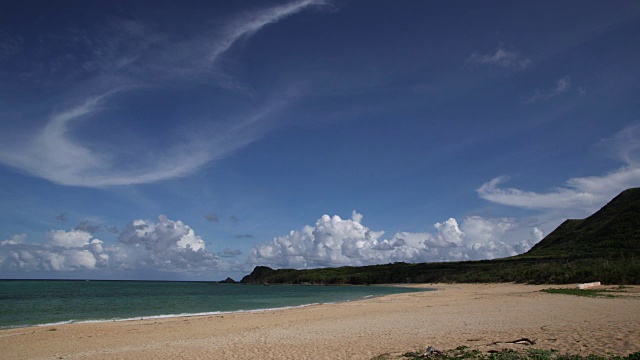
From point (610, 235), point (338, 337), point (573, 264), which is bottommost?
point (338, 337)

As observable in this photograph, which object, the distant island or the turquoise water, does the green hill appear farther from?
the turquoise water

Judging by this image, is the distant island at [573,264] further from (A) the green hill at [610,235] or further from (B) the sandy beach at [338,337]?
(B) the sandy beach at [338,337]

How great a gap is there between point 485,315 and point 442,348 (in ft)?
44.9

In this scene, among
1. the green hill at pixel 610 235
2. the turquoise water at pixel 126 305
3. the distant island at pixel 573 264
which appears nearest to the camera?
the turquoise water at pixel 126 305

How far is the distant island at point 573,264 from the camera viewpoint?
66250 mm

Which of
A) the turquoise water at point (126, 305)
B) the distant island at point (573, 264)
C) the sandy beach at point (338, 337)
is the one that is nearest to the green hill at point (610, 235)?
the distant island at point (573, 264)

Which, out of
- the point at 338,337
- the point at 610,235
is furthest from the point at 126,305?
the point at 610,235

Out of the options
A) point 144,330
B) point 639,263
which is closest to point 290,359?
point 144,330

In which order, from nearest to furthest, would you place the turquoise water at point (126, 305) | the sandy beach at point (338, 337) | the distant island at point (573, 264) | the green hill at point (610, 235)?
the sandy beach at point (338, 337), the turquoise water at point (126, 305), the distant island at point (573, 264), the green hill at point (610, 235)

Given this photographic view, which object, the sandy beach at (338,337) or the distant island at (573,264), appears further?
the distant island at (573,264)

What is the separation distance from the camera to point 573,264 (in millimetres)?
76312

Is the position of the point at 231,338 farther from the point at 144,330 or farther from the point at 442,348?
the point at 442,348

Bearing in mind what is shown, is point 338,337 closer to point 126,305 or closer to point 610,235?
point 126,305

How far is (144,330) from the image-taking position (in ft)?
91.0
